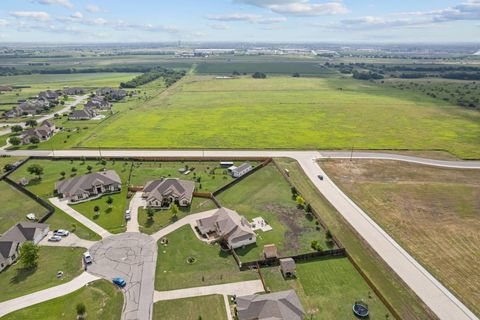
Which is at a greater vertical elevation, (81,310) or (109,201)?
(81,310)

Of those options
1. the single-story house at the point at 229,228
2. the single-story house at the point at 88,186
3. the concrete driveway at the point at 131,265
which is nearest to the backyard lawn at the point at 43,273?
the concrete driveway at the point at 131,265

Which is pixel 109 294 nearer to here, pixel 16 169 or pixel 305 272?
pixel 305 272

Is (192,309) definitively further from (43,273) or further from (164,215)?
(164,215)

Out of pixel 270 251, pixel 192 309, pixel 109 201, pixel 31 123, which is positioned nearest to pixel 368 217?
pixel 270 251

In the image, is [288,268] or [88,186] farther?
[88,186]

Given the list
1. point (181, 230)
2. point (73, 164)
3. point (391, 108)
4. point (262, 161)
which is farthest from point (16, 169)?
point (391, 108)

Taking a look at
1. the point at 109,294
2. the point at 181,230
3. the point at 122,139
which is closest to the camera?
the point at 109,294

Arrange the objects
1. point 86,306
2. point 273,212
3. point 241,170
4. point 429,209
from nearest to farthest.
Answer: point 86,306, point 273,212, point 429,209, point 241,170
